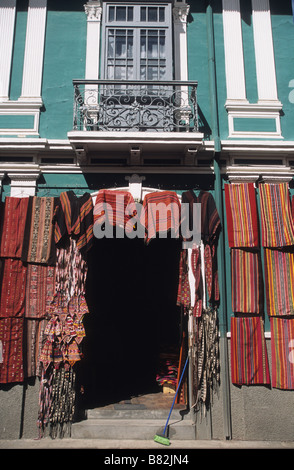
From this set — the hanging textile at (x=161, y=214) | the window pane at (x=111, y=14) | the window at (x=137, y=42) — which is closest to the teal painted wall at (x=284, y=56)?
the window at (x=137, y=42)

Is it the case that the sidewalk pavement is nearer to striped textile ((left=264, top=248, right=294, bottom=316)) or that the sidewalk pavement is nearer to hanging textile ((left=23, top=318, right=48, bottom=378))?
hanging textile ((left=23, top=318, right=48, bottom=378))

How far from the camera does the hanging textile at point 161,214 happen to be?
20.5 ft

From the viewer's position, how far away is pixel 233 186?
6.58 metres

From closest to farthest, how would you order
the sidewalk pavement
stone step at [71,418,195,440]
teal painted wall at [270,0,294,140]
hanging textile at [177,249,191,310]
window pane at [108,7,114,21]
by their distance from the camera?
the sidewalk pavement, stone step at [71,418,195,440], hanging textile at [177,249,191,310], teal painted wall at [270,0,294,140], window pane at [108,7,114,21]

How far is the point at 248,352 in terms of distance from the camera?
6008 millimetres

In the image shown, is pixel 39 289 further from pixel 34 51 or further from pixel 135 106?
pixel 34 51

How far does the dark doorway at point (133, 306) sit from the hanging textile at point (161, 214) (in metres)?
1.80

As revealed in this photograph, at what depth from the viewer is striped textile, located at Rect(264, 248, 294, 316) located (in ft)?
20.1

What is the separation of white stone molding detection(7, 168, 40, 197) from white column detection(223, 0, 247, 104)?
12.0 ft

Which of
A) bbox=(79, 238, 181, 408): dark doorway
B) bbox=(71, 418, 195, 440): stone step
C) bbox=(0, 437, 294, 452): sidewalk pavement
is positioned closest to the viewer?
bbox=(0, 437, 294, 452): sidewalk pavement

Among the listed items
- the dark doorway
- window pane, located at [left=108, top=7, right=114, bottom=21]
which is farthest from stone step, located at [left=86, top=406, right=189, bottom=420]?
window pane, located at [left=108, top=7, right=114, bottom=21]

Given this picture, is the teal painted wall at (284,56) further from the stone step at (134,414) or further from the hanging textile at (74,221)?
the stone step at (134,414)
